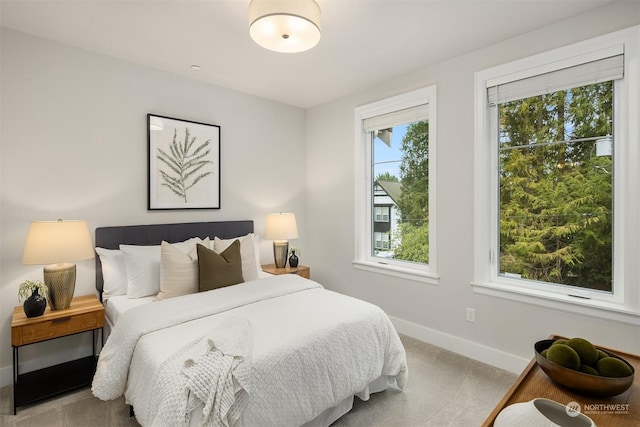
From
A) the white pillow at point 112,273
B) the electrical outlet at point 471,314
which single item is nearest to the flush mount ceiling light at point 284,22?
the white pillow at point 112,273

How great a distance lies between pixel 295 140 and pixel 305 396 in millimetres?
3244

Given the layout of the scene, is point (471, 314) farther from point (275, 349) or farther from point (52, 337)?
point (52, 337)

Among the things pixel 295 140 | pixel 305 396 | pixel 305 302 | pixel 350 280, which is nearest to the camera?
pixel 305 396

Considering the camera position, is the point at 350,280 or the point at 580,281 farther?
the point at 350,280

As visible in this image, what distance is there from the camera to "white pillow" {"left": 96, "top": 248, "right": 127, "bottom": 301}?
2.65 m

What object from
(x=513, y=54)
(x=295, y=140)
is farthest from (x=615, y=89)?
(x=295, y=140)

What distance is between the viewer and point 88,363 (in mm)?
2648

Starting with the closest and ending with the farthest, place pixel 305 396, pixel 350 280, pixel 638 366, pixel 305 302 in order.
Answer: pixel 638 366 → pixel 305 396 → pixel 305 302 → pixel 350 280

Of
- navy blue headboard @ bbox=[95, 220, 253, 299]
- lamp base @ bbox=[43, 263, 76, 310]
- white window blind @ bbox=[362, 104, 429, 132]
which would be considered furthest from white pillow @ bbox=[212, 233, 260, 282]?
white window blind @ bbox=[362, 104, 429, 132]

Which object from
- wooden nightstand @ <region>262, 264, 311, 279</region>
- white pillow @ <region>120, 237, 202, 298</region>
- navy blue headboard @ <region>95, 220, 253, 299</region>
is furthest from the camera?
wooden nightstand @ <region>262, 264, 311, 279</region>

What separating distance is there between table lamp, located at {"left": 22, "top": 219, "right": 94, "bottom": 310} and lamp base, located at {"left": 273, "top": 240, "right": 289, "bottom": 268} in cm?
183

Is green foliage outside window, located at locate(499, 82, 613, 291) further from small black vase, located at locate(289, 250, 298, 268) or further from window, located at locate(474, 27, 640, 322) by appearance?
small black vase, located at locate(289, 250, 298, 268)

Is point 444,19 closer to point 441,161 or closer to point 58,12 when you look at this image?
point 441,161
